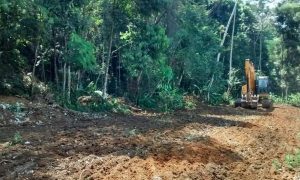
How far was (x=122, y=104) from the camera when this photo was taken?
907 inches

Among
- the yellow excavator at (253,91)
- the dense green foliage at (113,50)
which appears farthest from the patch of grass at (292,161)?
the yellow excavator at (253,91)

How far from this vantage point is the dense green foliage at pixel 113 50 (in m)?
19.3

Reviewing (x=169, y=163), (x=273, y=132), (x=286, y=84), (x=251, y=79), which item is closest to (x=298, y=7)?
(x=286, y=84)

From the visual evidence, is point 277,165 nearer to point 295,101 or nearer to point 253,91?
point 253,91

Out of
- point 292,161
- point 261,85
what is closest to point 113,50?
point 261,85

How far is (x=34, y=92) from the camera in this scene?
20281mm

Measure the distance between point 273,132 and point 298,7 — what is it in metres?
31.5

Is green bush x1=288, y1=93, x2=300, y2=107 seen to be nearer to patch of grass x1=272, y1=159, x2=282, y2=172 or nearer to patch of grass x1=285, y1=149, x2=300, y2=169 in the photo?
patch of grass x1=285, y1=149, x2=300, y2=169

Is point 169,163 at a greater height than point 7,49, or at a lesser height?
lesser

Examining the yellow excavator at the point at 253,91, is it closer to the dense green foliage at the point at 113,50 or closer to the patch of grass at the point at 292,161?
the dense green foliage at the point at 113,50

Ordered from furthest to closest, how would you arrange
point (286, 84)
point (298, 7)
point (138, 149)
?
point (286, 84)
point (298, 7)
point (138, 149)

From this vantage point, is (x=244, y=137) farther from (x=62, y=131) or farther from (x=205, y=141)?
(x=62, y=131)

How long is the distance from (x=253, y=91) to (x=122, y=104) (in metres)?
12.7

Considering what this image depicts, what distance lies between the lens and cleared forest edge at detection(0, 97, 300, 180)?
858 centimetres
